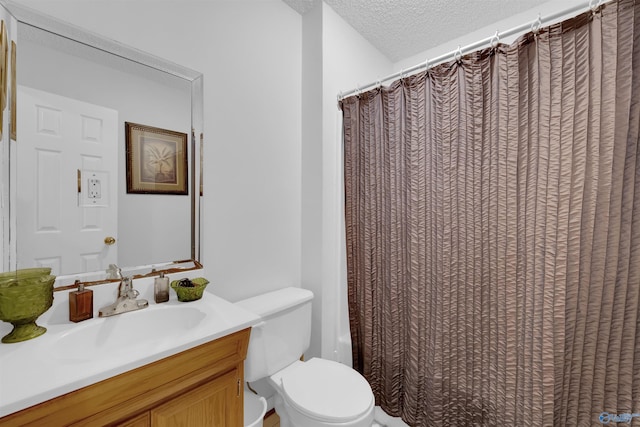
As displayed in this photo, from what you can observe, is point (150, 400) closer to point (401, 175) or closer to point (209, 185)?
point (209, 185)

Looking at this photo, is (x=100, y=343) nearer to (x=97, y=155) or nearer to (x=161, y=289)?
(x=161, y=289)

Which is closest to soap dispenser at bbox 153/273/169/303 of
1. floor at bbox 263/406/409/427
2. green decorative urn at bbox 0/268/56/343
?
green decorative urn at bbox 0/268/56/343

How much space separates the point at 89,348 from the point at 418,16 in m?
2.43

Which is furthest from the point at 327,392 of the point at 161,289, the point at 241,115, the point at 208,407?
the point at 241,115

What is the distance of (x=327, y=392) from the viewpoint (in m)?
1.29

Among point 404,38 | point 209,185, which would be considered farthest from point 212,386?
point 404,38

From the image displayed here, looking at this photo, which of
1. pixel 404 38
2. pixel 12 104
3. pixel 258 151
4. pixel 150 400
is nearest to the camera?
pixel 150 400

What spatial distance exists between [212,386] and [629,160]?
1.66 metres

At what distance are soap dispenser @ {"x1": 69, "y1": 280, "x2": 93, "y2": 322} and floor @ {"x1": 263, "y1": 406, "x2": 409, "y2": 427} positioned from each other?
3.74 ft

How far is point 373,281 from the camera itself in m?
1.70

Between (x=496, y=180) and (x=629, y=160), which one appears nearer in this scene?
(x=629, y=160)

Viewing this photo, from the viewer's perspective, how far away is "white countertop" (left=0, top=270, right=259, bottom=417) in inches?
24.5

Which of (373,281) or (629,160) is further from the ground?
(629,160)

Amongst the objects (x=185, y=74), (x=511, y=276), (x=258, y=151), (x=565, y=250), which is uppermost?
(x=185, y=74)
